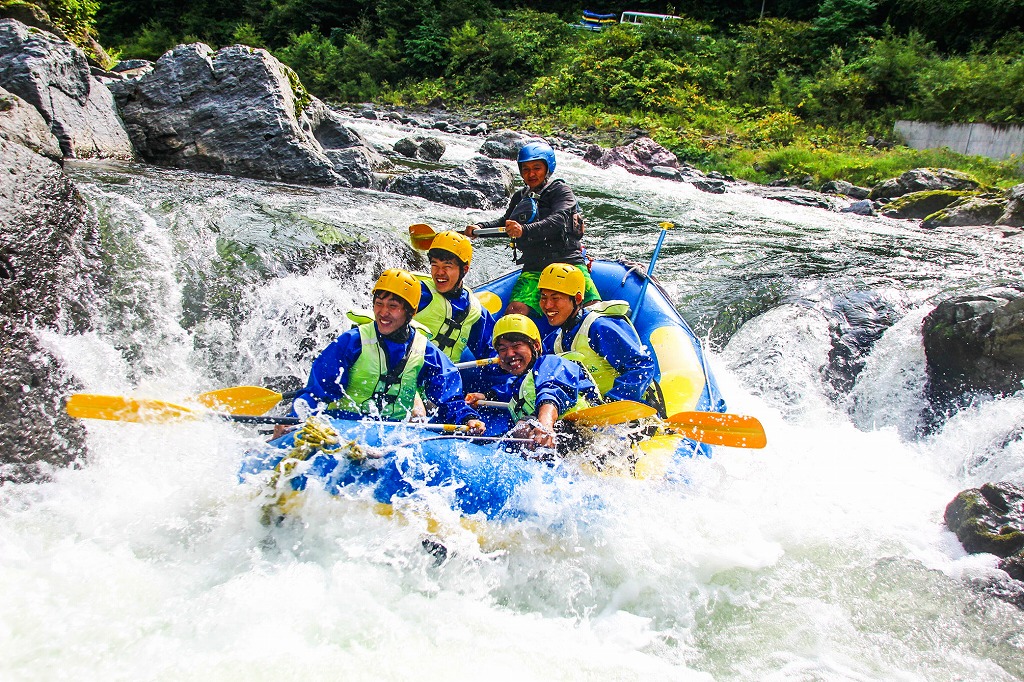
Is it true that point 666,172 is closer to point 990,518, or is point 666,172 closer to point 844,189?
point 844,189

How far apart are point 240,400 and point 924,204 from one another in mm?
13096

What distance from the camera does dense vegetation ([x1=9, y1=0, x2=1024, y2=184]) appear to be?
17875mm

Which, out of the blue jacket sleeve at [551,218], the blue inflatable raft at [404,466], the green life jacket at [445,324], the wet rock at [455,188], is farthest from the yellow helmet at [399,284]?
the wet rock at [455,188]

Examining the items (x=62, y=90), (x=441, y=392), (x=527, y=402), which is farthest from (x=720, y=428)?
(x=62, y=90)

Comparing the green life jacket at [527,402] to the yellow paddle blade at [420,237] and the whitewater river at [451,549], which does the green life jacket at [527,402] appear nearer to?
the whitewater river at [451,549]

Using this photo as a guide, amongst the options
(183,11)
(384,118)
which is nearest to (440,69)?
(384,118)

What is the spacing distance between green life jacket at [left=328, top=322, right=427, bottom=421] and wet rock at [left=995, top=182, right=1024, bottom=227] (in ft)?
37.6

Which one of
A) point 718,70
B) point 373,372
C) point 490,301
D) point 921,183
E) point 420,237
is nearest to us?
point 373,372

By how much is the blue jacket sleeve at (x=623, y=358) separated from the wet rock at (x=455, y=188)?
6244 mm

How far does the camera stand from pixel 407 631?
9.59ft

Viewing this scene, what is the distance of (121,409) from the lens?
3.37m

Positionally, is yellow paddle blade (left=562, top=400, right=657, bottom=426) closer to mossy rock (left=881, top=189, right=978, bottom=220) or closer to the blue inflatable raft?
the blue inflatable raft

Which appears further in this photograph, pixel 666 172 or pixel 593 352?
pixel 666 172

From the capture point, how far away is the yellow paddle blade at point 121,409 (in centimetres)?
331
